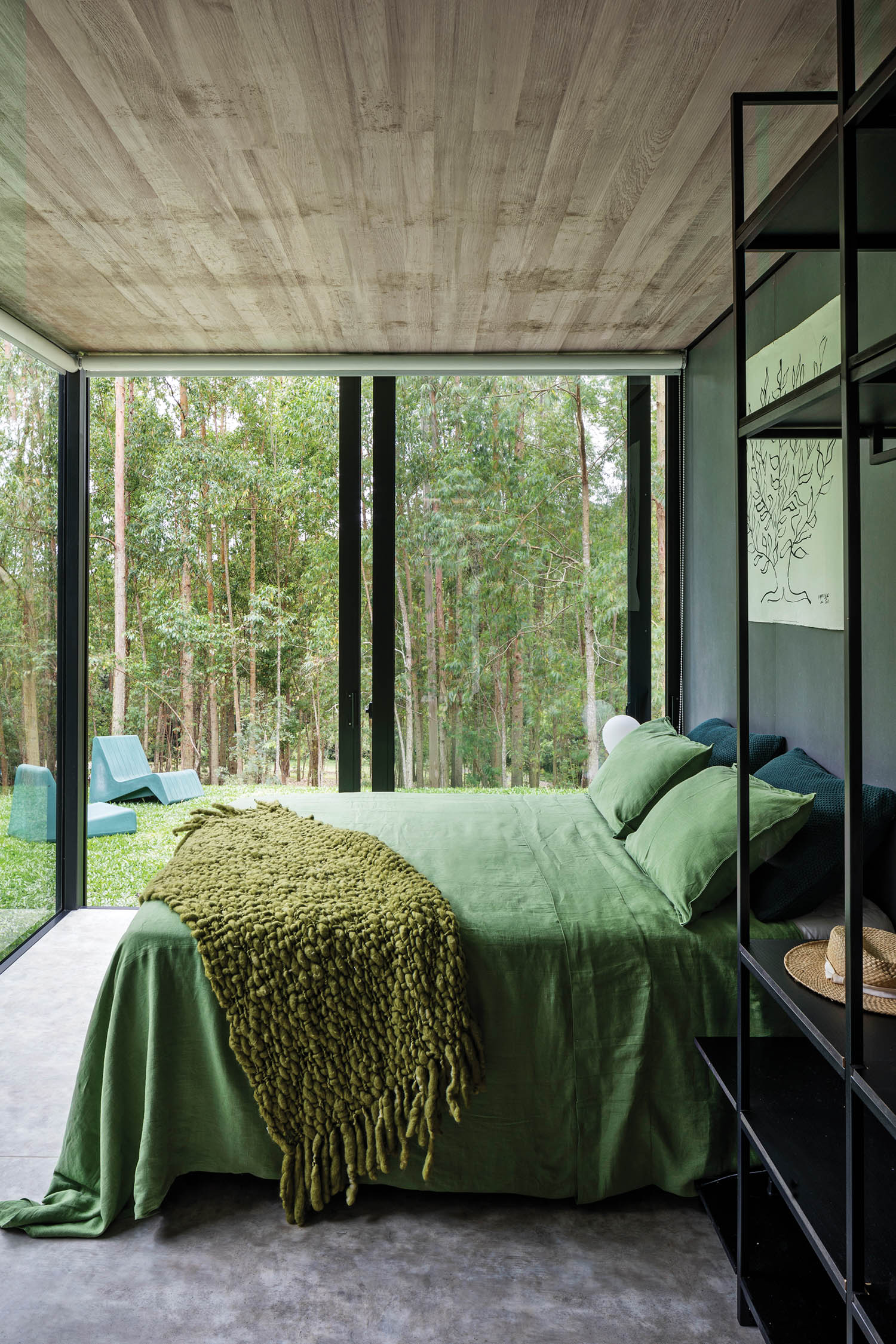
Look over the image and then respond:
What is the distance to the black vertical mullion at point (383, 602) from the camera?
4297 mm

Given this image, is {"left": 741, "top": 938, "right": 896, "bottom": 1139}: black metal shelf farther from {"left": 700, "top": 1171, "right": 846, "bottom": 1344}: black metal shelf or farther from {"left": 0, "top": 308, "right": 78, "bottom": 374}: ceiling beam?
{"left": 0, "top": 308, "right": 78, "bottom": 374}: ceiling beam

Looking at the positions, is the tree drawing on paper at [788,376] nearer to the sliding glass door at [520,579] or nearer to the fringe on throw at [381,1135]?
the sliding glass door at [520,579]

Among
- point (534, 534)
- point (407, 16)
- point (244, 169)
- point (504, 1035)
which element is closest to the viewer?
point (407, 16)

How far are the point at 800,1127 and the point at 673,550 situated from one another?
9.74ft

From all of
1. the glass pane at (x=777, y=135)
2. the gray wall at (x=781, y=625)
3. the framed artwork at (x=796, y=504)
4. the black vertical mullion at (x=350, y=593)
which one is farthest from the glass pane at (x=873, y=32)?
the black vertical mullion at (x=350, y=593)

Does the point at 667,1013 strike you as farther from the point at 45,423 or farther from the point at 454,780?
the point at 45,423

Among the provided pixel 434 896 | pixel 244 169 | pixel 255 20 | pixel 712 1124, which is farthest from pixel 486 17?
pixel 712 1124

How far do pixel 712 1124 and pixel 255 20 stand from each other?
8.43ft

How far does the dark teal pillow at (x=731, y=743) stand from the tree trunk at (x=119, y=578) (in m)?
2.69

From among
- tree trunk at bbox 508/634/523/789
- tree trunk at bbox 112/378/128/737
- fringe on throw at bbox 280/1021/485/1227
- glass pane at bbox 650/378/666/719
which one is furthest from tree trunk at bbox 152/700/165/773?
fringe on throw at bbox 280/1021/485/1227

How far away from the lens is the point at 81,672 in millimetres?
4266

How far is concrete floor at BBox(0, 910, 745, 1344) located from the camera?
179 centimetres

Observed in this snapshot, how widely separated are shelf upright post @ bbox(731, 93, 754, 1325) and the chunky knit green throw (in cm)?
59

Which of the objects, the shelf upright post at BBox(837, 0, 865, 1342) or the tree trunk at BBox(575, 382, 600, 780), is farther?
the tree trunk at BBox(575, 382, 600, 780)
